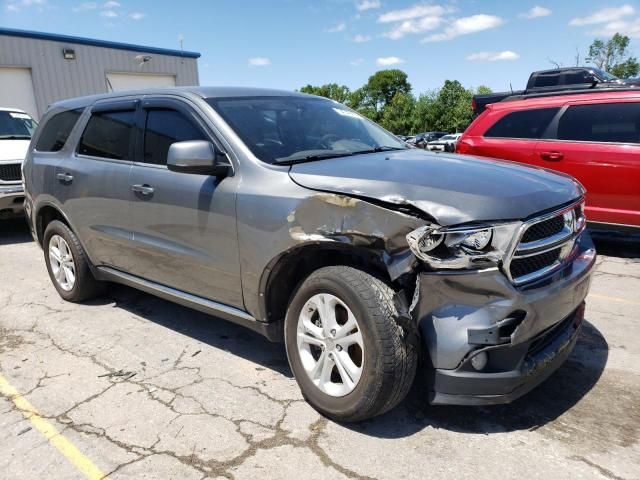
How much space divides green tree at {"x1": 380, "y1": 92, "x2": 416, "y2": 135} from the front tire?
6389cm

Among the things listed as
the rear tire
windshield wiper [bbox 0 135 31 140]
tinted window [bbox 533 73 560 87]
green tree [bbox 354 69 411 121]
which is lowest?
the rear tire

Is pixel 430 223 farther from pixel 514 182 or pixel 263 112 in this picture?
pixel 263 112

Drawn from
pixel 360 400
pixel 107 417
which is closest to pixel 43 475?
pixel 107 417

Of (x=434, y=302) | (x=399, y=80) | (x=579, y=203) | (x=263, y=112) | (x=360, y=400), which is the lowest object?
(x=360, y=400)

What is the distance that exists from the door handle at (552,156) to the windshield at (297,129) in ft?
8.98

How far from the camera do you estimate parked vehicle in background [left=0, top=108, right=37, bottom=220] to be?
25.0ft

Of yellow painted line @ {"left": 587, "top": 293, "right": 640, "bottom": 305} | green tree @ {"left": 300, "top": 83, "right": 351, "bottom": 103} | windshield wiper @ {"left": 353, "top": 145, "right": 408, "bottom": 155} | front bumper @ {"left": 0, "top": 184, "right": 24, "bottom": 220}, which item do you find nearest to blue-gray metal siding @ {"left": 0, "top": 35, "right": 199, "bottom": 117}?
front bumper @ {"left": 0, "top": 184, "right": 24, "bottom": 220}

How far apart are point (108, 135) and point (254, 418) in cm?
260

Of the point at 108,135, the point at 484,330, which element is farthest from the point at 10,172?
the point at 484,330

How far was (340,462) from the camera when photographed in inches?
97.7

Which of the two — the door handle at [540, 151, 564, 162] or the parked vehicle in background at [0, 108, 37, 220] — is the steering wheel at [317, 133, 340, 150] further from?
the parked vehicle in background at [0, 108, 37, 220]

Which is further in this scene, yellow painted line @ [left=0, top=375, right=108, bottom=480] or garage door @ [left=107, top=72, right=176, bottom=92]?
garage door @ [left=107, top=72, right=176, bottom=92]

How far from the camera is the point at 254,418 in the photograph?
9.48ft

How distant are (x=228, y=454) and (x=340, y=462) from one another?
560 millimetres
